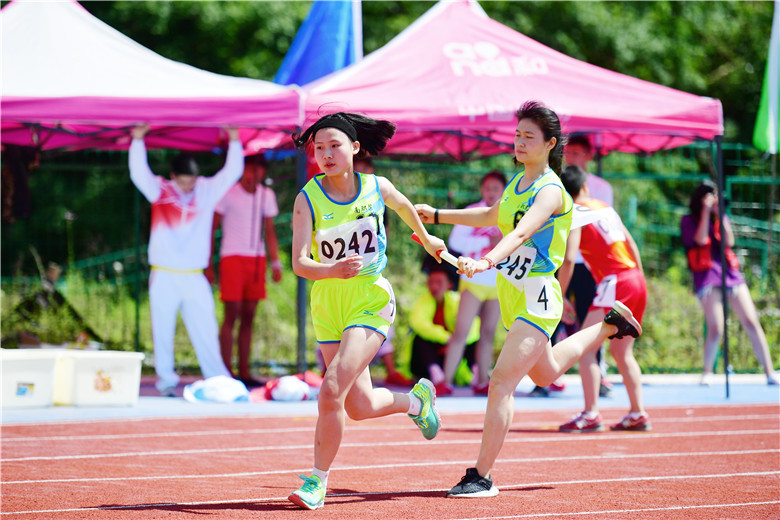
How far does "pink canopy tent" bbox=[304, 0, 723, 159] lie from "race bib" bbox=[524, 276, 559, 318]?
4.51 m

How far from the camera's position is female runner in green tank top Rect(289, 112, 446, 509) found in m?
5.09

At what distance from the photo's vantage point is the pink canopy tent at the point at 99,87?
384 inches

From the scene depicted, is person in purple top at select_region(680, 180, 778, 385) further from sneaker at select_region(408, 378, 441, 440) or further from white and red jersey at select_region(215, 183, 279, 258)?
sneaker at select_region(408, 378, 441, 440)

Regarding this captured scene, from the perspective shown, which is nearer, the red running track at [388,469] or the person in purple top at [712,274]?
the red running track at [388,469]

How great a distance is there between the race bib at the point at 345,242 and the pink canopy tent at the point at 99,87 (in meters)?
4.73

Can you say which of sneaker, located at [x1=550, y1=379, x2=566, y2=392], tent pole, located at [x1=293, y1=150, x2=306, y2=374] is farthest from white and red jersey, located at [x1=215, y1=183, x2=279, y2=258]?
sneaker, located at [x1=550, y1=379, x2=566, y2=392]

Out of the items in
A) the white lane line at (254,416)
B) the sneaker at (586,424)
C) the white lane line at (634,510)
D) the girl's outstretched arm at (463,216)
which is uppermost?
the girl's outstretched arm at (463,216)

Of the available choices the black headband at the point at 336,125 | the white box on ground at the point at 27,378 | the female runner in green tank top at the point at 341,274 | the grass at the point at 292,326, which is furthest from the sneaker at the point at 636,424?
the white box on ground at the point at 27,378

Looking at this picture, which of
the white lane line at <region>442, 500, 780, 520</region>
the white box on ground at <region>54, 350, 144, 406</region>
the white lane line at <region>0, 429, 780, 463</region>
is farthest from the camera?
the white box on ground at <region>54, 350, 144, 406</region>

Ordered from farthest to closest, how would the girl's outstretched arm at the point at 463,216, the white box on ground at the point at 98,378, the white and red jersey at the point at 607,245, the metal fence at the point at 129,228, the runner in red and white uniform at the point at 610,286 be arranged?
1. the metal fence at the point at 129,228
2. the white box on ground at the point at 98,378
3. the white and red jersey at the point at 607,245
4. the runner in red and white uniform at the point at 610,286
5. the girl's outstretched arm at the point at 463,216

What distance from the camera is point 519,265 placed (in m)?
5.62

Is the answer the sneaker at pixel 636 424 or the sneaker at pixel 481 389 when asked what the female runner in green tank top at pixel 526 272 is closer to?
the sneaker at pixel 636 424

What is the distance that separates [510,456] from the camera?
7.17m

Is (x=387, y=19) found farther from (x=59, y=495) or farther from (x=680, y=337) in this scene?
(x=59, y=495)
